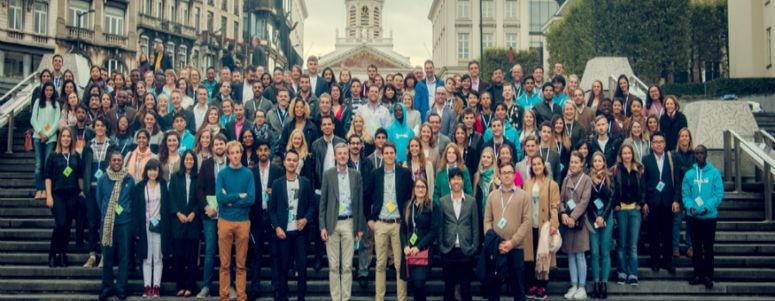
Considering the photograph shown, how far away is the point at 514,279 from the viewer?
28.8 ft

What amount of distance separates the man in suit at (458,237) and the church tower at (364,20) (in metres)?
109

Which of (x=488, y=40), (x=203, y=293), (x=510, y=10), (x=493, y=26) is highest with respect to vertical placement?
(x=510, y=10)

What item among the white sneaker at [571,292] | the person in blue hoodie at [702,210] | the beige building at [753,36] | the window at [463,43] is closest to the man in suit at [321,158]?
the white sneaker at [571,292]

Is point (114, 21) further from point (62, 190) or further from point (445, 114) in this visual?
point (445, 114)

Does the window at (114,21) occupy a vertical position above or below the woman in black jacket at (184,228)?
above

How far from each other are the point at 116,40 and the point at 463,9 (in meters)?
45.9

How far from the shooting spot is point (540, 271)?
895cm

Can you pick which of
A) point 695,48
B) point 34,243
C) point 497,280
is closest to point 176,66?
point 695,48

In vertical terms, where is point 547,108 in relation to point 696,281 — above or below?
above

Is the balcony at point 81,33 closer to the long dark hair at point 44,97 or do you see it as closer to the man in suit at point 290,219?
the long dark hair at point 44,97

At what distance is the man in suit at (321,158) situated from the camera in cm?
997

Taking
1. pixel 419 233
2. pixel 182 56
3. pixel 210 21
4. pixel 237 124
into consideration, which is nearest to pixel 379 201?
pixel 419 233

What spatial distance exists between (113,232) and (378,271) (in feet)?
12.1

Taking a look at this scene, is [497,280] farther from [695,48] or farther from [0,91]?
[695,48]
